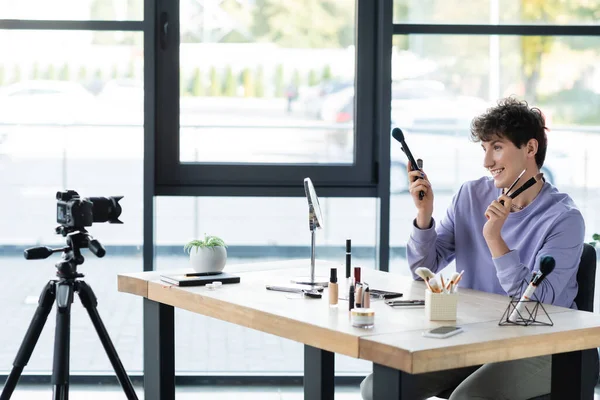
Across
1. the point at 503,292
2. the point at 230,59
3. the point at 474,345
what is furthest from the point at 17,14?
the point at 474,345

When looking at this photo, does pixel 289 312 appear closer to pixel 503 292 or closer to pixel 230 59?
pixel 503 292

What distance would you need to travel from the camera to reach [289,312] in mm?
2428

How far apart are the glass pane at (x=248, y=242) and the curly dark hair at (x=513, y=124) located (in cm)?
143

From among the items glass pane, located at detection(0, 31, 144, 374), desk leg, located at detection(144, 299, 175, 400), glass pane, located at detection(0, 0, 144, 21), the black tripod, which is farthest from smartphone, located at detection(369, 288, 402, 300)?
glass pane, located at detection(0, 0, 144, 21)

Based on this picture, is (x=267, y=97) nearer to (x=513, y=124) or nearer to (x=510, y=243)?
(x=513, y=124)

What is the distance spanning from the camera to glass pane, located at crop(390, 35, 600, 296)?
4.24 meters

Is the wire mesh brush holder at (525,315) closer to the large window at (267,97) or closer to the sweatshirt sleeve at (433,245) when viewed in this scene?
the sweatshirt sleeve at (433,245)

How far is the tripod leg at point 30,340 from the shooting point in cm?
298

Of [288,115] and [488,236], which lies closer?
[488,236]

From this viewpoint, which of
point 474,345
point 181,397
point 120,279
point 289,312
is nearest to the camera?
point 474,345

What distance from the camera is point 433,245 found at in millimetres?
3033

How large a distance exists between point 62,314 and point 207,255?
A: 499mm

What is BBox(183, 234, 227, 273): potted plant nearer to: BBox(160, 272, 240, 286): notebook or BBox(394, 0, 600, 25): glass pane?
Result: BBox(160, 272, 240, 286): notebook

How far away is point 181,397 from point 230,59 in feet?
A: 5.04
